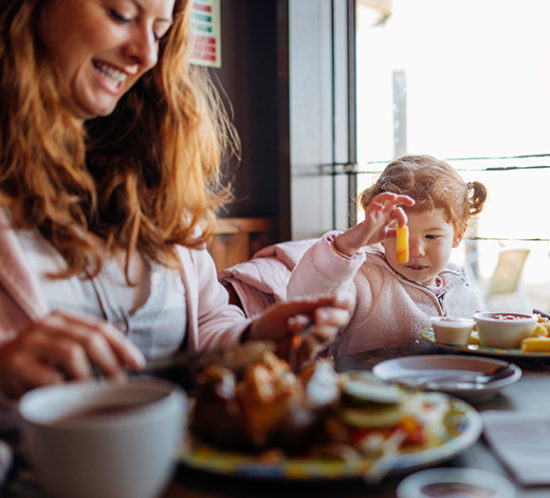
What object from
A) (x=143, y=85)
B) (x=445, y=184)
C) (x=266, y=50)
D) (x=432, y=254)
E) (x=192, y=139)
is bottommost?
(x=432, y=254)

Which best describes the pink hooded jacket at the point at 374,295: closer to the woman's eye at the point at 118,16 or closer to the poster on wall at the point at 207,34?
the woman's eye at the point at 118,16

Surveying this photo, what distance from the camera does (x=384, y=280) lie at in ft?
5.51

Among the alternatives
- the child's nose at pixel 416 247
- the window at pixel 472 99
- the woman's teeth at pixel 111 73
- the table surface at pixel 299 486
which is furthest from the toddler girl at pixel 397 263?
the table surface at pixel 299 486

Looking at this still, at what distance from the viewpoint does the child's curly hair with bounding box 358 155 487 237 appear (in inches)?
65.6

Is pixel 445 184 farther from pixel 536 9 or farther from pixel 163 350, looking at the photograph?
pixel 536 9

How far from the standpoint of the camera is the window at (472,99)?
2.25 meters

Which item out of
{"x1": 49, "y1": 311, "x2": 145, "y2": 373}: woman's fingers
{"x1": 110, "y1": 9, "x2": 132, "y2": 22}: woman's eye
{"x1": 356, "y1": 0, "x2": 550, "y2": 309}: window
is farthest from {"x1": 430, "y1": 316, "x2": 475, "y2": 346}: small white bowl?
{"x1": 356, "y1": 0, "x2": 550, "y2": 309}: window

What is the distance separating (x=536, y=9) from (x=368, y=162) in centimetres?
91

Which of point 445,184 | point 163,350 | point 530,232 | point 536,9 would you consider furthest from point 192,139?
point 536,9

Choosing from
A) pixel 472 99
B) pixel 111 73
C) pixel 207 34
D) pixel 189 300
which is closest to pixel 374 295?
pixel 189 300

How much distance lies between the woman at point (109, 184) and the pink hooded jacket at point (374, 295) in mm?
350

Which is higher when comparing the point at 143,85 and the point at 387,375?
the point at 143,85

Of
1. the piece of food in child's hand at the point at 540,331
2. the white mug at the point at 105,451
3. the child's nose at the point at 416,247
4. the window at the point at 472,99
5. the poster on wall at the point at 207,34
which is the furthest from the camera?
the poster on wall at the point at 207,34

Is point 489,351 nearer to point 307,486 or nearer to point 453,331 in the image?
point 453,331
